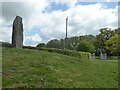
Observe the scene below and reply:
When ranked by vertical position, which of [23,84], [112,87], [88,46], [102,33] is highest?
[102,33]

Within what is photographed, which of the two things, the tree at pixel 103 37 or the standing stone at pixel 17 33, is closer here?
the standing stone at pixel 17 33

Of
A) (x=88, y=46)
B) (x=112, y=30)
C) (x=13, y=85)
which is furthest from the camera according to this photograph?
(x=112, y=30)

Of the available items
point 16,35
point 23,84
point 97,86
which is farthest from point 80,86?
point 16,35

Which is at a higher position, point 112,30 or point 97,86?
point 112,30

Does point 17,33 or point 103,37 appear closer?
point 17,33

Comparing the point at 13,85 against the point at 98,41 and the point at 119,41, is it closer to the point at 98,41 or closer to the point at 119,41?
the point at 119,41

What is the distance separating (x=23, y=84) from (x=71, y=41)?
46650 millimetres

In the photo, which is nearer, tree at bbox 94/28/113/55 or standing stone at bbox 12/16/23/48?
standing stone at bbox 12/16/23/48

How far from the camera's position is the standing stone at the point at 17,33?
10344 millimetres

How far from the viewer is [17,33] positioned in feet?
34.2

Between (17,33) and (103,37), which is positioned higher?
(103,37)

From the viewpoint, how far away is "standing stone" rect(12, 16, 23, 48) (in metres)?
10.3

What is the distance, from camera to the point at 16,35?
10.4 meters

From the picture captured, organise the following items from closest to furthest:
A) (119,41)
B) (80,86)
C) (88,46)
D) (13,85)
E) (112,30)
A: (13,85), (80,86), (119,41), (88,46), (112,30)
